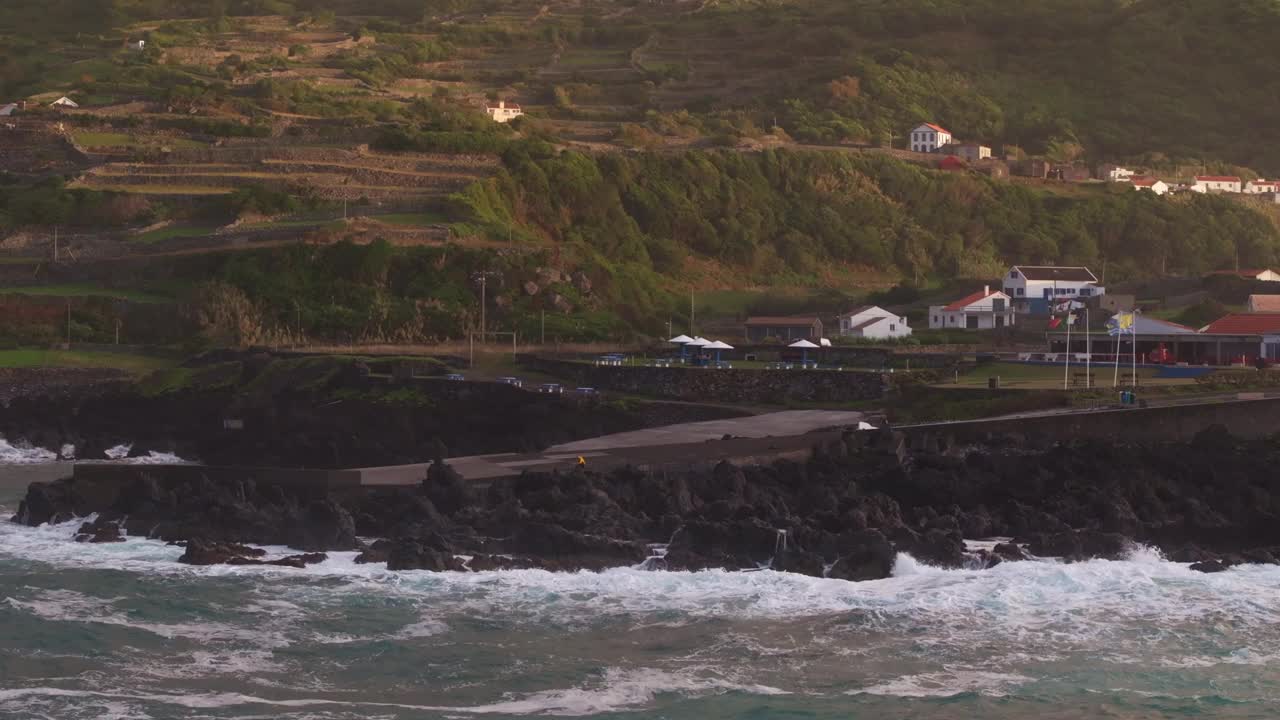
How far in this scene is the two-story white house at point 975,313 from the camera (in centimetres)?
6456

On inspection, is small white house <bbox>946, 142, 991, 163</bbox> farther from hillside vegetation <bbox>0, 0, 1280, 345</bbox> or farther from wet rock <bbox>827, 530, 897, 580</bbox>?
wet rock <bbox>827, 530, 897, 580</bbox>

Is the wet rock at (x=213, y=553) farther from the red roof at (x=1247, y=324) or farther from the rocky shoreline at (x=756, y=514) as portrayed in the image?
the red roof at (x=1247, y=324)

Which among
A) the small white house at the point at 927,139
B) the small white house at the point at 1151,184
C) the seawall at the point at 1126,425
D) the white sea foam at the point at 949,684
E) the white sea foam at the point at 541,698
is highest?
the small white house at the point at 927,139

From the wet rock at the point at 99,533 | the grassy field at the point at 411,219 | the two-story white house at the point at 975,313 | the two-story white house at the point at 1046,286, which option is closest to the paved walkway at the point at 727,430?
the wet rock at the point at 99,533

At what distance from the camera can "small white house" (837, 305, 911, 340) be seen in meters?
61.6

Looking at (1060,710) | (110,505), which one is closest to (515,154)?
(110,505)

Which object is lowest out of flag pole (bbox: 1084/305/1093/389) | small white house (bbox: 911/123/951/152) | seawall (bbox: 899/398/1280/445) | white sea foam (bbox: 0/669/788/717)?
white sea foam (bbox: 0/669/788/717)

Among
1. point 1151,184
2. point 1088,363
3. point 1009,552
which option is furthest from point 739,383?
point 1151,184

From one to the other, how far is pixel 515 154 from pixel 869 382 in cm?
3514

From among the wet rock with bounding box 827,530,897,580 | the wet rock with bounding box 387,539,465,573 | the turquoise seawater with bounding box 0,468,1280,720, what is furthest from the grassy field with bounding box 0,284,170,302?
the wet rock with bounding box 827,530,897,580

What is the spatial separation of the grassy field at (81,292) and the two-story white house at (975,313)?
27.5 metres

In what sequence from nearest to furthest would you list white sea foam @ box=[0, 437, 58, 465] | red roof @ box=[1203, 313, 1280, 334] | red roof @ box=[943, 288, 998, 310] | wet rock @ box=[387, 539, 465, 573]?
wet rock @ box=[387, 539, 465, 573] < white sea foam @ box=[0, 437, 58, 465] < red roof @ box=[1203, 313, 1280, 334] < red roof @ box=[943, 288, 998, 310]

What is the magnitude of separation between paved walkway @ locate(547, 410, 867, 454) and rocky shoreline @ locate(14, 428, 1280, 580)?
17.1ft

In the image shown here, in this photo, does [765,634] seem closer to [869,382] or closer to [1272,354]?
[869,382]
